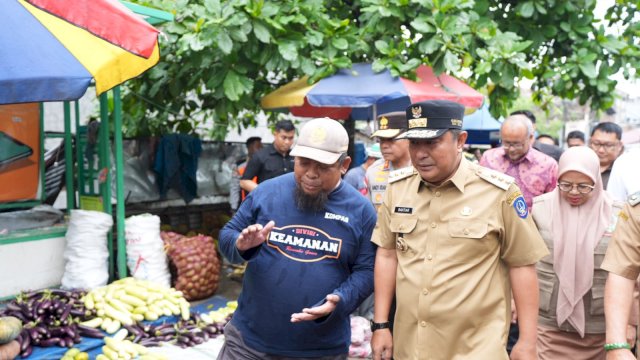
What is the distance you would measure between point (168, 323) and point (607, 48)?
6726 millimetres

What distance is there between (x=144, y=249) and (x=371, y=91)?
320 centimetres

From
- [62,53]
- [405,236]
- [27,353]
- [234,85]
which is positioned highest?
[234,85]

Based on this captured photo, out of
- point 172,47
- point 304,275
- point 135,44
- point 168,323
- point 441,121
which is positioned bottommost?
point 168,323

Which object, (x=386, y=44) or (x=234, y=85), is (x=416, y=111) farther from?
(x=386, y=44)

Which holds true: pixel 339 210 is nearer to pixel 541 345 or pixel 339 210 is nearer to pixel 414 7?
pixel 541 345

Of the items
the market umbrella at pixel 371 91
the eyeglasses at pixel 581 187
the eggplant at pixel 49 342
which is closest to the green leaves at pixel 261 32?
the market umbrella at pixel 371 91

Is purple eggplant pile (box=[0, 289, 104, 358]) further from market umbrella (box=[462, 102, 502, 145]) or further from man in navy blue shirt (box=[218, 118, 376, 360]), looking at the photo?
market umbrella (box=[462, 102, 502, 145])

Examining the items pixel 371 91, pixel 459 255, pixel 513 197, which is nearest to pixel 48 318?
pixel 459 255

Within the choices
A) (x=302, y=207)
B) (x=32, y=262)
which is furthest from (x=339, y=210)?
(x=32, y=262)

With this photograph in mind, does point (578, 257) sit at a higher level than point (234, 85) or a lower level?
lower

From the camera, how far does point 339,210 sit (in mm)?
2910

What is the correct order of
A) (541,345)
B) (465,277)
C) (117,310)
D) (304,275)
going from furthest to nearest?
(117,310) < (541,345) < (304,275) < (465,277)

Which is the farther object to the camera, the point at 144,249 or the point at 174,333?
the point at 144,249

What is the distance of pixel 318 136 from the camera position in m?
2.80
